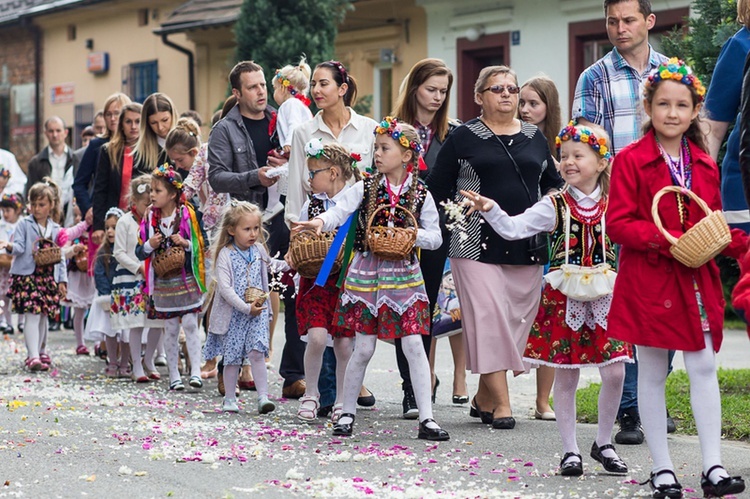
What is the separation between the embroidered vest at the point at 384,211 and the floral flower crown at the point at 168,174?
8.90 feet

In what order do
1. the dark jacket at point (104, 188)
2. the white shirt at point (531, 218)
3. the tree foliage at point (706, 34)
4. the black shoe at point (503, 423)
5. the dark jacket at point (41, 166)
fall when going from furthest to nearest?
the dark jacket at point (41, 166), the dark jacket at point (104, 188), the tree foliage at point (706, 34), the black shoe at point (503, 423), the white shirt at point (531, 218)

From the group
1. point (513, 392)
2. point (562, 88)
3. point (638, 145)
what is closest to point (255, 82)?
point (513, 392)

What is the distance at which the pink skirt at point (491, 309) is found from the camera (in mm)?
8305

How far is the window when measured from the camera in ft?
103

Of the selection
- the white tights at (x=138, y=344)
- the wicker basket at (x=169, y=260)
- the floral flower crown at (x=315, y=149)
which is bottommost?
the white tights at (x=138, y=344)

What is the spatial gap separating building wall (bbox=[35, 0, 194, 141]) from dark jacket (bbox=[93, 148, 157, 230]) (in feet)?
58.6

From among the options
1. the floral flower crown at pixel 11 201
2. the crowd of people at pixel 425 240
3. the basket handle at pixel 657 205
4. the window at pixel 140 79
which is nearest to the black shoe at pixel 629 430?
the crowd of people at pixel 425 240

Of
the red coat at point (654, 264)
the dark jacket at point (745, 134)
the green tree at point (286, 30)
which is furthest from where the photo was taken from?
the green tree at point (286, 30)

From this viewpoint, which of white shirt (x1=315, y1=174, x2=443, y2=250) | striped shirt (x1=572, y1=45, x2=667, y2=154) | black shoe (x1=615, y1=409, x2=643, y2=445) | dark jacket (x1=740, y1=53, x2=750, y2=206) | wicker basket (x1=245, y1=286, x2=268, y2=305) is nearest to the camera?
dark jacket (x1=740, y1=53, x2=750, y2=206)

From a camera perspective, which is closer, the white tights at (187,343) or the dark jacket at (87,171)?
the white tights at (187,343)

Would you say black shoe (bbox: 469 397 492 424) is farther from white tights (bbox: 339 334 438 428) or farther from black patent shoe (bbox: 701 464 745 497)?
black patent shoe (bbox: 701 464 745 497)

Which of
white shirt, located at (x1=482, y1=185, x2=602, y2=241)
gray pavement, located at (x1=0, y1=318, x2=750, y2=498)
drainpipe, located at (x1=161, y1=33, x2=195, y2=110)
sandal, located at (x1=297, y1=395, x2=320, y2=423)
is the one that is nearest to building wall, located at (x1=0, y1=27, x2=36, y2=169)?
drainpipe, located at (x1=161, y1=33, x2=195, y2=110)

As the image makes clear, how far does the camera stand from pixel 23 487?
249 inches

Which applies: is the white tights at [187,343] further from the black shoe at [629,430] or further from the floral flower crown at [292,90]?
the black shoe at [629,430]
